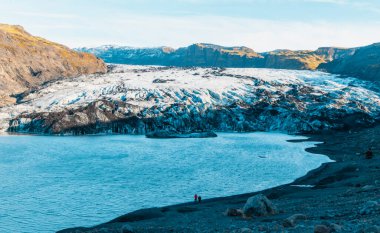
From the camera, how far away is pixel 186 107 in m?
151

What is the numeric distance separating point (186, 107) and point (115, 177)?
9834 centimetres

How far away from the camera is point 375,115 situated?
14925 centimetres

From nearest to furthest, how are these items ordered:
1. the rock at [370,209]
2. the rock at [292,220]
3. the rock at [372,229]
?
the rock at [372,229], the rock at [292,220], the rock at [370,209]

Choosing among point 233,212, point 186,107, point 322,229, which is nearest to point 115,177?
point 233,212

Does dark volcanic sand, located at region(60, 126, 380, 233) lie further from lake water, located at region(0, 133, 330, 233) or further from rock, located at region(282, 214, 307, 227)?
lake water, located at region(0, 133, 330, 233)

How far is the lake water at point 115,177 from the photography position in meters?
35.9

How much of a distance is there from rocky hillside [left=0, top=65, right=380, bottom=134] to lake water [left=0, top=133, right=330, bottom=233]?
42.3m

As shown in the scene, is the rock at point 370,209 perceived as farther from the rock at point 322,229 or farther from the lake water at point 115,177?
the lake water at point 115,177

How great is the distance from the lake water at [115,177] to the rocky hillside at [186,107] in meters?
42.3

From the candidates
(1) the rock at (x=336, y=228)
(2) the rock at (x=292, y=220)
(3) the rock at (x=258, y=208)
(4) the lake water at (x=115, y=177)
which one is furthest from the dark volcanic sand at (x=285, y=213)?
(4) the lake water at (x=115, y=177)

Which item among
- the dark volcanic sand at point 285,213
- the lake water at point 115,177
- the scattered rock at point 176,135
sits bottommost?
the scattered rock at point 176,135

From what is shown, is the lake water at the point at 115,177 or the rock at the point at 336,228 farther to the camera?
the lake water at the point at 115,177

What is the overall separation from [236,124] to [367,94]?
70144mm

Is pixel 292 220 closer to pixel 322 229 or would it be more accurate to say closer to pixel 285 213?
pixel 322 229
